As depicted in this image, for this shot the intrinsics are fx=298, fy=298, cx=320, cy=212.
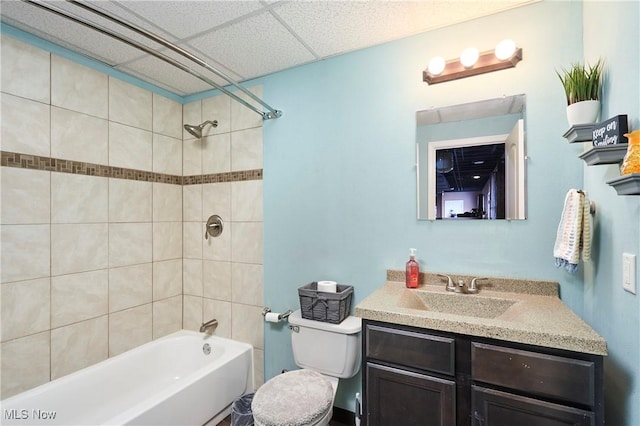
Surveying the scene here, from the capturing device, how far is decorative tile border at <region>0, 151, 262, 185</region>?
66.3 inches

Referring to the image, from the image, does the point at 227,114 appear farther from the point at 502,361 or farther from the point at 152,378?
the point at 502,361

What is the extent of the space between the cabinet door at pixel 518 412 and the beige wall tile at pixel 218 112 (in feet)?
7.57

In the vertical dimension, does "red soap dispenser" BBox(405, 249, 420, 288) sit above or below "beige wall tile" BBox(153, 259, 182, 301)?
above

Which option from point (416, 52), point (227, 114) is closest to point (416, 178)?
point (416, 52)

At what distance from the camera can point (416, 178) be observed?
174cm

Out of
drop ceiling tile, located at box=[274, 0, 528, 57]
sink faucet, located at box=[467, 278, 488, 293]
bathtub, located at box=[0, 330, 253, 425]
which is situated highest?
drop ceiling tile, located at box=[274, 0, 528, 57]

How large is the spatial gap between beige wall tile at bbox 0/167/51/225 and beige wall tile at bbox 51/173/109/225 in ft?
0.13

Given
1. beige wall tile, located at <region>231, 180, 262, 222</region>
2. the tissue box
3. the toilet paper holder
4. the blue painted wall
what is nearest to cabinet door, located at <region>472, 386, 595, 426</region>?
the blue painted wall

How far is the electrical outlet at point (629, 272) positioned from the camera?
94 cm

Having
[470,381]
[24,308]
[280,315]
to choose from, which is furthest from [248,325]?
[470,381]

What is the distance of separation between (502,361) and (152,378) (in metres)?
2.36

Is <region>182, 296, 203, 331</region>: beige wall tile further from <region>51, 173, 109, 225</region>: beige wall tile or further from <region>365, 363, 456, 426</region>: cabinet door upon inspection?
<region>365, 363, 456, 426</region>: cabinet door

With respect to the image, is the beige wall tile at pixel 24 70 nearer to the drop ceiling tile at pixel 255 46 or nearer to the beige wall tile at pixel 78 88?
the beige wall tile at pixel 78 88

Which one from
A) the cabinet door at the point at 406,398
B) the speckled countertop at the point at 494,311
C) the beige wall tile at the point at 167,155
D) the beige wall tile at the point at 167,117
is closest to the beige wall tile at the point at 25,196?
the beige wall tile at the point at 167,155
